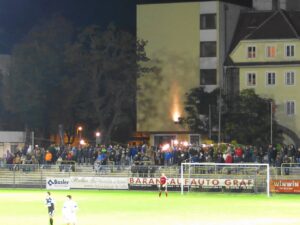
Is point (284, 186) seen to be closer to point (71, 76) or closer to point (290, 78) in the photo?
point (290, 78)

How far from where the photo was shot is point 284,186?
202 ft

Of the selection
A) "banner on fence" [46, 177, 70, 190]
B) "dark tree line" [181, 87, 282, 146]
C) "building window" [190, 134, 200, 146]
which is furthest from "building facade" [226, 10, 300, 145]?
"banner on fence" [46, 177, 70, 190]

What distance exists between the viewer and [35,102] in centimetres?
9725

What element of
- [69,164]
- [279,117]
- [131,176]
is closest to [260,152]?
[131,176]

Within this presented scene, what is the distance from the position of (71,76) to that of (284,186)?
42.3m

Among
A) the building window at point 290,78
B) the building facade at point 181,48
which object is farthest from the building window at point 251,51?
the building window at point 290,78

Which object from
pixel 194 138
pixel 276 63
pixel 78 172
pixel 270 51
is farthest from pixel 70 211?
pixel 270 51

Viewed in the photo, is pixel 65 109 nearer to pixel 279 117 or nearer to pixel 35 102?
pixel 35 102

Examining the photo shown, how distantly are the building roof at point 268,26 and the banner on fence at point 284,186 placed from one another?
34986mm

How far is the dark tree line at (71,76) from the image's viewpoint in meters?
96.9

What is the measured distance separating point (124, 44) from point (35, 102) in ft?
35.8

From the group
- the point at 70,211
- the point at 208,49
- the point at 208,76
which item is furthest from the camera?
the point at 208,76

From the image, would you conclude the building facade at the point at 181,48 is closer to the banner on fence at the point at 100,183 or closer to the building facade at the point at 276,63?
the building facade at the point at 276,63

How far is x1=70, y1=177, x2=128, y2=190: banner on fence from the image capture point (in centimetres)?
6581
